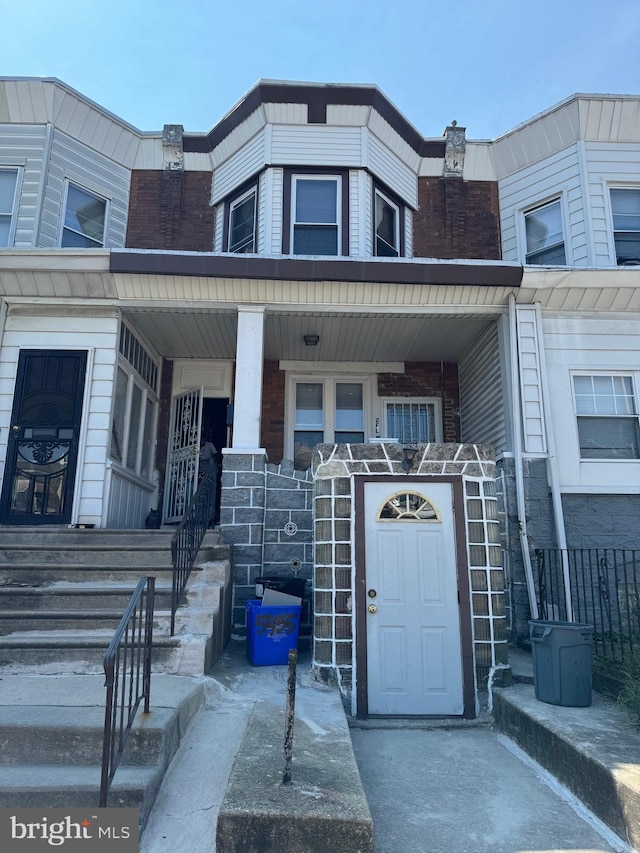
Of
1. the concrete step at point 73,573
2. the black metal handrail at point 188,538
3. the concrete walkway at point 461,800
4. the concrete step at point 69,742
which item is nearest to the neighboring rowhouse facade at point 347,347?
the black metal handrail at point 188,538

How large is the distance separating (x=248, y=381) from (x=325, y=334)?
204 centimetres

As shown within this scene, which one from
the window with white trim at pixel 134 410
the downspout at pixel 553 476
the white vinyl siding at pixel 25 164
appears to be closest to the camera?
the downspout at pixel 553 476

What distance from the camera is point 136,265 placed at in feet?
25.8

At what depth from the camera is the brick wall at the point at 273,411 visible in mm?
10273

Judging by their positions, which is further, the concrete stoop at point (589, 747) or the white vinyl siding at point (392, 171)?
the white vinyl siding at point (392, 171)

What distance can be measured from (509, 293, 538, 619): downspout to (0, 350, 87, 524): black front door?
5.45 metres

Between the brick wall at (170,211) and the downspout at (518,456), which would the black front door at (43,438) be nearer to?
the brick wall at (170,211)

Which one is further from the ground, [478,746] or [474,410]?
[474,410]

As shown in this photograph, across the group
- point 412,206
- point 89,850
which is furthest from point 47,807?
point 412,206

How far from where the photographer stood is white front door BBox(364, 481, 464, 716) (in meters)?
5.57

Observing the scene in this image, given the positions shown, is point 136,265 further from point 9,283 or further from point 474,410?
point 474,410

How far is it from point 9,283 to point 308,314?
12.6 feet

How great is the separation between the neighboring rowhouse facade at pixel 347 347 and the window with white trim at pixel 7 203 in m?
0.04

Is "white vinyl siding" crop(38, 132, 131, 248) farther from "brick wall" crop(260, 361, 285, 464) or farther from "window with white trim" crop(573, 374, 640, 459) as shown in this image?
"window with white trim" crop(573, 374, 640, 459)
